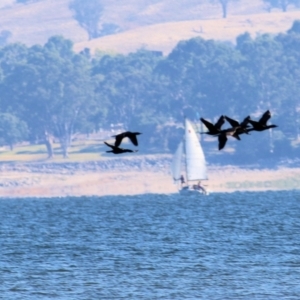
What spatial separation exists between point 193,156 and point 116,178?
51.2 m

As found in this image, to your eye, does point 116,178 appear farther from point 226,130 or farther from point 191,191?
point 226,130

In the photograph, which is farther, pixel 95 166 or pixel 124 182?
pixel 95 166

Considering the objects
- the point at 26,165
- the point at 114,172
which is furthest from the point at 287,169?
the point at 26,165

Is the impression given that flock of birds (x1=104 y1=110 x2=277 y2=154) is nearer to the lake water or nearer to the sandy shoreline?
the lake water

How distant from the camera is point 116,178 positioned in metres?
192

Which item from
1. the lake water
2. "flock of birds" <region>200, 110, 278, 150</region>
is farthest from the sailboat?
"flock of birds" <region>200, 110, 278, 150</region>

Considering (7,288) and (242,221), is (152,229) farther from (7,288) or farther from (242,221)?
(7,288)

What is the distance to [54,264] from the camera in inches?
2226

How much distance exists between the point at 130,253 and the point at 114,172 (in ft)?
438

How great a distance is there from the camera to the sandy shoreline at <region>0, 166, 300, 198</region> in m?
186

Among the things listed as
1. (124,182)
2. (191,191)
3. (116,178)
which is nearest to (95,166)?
(116,178)

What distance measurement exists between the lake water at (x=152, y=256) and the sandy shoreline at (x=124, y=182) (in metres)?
84.1

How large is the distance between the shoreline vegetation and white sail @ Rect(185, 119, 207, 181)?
39.8 m

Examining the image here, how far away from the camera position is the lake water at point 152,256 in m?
47.6
